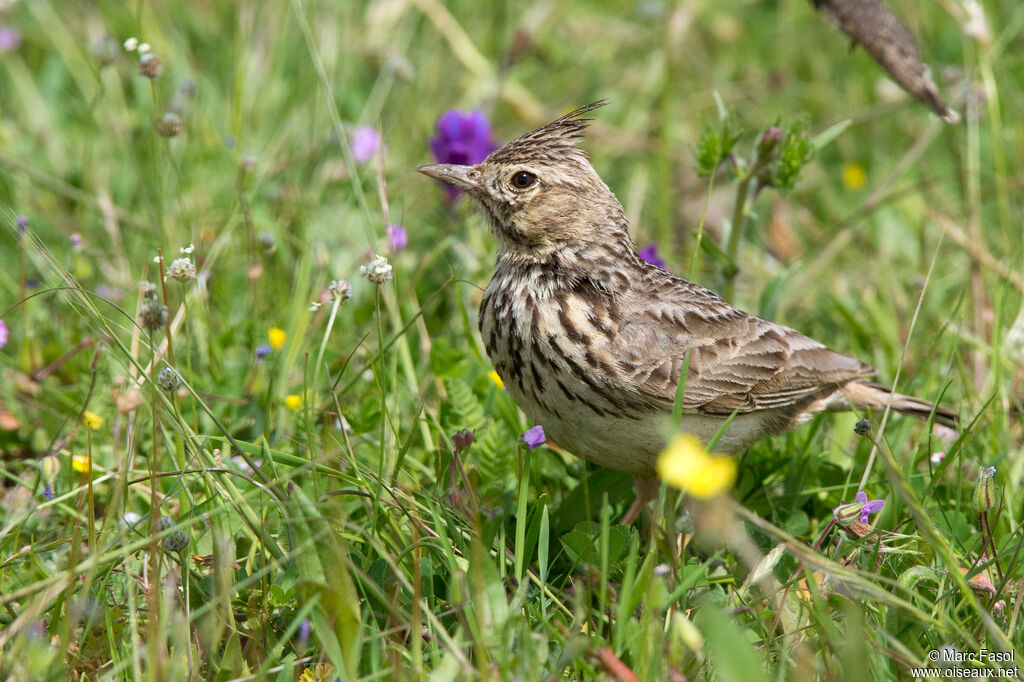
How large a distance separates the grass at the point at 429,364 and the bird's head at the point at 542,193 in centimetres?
40

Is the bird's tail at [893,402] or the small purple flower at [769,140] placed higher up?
the small purple flower at [769,140]

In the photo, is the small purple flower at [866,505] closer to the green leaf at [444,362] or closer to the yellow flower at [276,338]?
the green leaf at [444,362]

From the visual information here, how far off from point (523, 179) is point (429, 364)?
1.05 m

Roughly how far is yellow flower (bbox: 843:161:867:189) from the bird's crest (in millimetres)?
3441

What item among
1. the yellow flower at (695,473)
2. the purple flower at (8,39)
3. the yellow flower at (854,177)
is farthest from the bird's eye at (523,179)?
the purple flower at (8,39)

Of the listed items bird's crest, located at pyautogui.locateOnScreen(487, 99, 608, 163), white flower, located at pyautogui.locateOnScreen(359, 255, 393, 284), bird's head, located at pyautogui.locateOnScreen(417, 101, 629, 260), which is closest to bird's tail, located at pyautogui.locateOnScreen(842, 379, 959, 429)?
bird's head, located at pyautogui.locateOnScreen(417, 101, 629, 260)

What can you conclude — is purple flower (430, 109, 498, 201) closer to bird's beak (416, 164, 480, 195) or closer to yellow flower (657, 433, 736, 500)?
bird's beak (416, 164, 480, 195)

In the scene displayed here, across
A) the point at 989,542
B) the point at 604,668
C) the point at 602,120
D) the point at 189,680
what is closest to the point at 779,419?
the point at 989,542

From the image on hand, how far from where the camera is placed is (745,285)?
21.7 ft

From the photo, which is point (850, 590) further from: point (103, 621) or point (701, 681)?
point (103, 621)

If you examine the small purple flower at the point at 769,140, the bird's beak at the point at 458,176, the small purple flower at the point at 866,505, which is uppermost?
the small purple flower at the point at 769,140

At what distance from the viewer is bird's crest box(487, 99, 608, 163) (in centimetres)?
444

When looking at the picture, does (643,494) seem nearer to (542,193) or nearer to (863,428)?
(863,428)

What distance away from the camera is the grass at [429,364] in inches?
124
